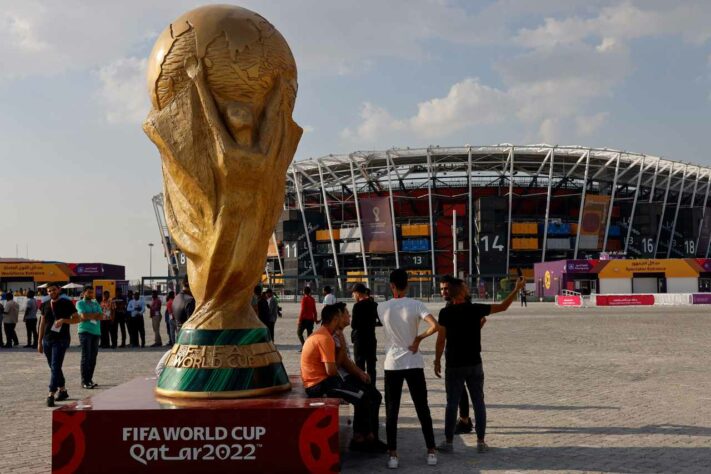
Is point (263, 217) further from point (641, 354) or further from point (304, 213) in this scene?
point (304, 213)

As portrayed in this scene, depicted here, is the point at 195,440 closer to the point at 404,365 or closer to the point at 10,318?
the point at 404,365

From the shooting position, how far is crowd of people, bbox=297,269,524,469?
589cm

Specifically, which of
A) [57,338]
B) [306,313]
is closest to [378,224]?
[306,313]

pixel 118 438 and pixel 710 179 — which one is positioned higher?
pixel 710 179

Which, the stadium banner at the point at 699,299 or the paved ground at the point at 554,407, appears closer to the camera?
the paved ground at the point at 554,407

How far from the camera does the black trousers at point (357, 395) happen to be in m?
6.02

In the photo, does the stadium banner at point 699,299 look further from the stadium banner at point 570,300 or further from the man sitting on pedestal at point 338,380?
the man sitting on pedestal at point 338,380

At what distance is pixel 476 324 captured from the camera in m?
6.30

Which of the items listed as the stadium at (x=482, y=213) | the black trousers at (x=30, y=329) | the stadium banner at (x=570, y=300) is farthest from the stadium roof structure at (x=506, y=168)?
the black trousers at (x=30, y=329)

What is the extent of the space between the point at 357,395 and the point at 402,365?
0.52 m

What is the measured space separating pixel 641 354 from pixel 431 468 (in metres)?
10.0

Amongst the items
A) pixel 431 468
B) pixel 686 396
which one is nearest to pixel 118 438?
pixel 431 468

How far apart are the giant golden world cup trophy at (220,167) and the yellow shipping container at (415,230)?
53218 mm

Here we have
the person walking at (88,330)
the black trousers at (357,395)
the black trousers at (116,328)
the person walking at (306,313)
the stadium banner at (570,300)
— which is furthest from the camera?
the stadium banner at (570,300)
